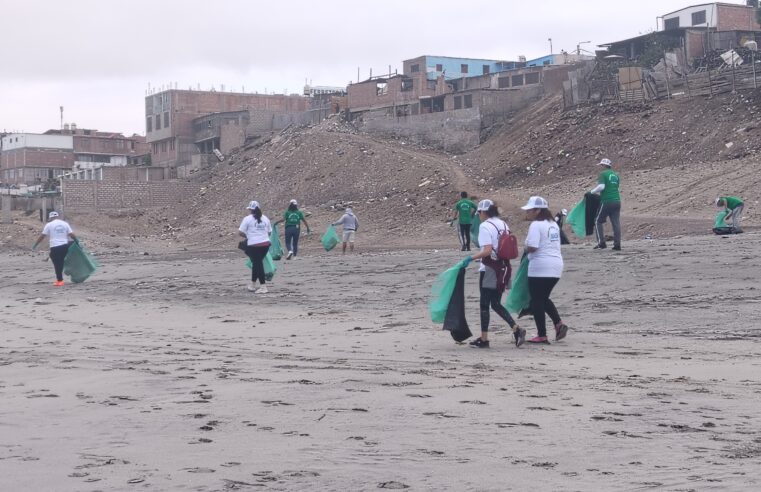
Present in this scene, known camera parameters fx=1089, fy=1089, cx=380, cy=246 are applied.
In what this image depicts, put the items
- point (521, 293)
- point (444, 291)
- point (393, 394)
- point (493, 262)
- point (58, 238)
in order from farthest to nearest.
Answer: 1. point (58, 238)
2. point (521, 293)
3. point (444, 291)
4. point (493, 262)
5. point (393, 394)

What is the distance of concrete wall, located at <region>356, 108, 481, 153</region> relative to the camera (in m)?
49.6

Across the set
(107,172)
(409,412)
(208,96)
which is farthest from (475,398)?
(208,96)

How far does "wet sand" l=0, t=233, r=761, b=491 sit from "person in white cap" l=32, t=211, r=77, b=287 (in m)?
4.26

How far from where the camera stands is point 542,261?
Answer: 11.1m

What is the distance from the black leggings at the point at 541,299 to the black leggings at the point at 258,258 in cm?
738

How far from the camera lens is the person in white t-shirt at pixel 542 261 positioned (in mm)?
11125

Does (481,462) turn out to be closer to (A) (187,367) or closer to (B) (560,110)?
(A) (187,367)

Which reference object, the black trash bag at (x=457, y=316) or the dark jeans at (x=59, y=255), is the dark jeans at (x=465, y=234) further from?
the black trash bag at (x=457, y=316)

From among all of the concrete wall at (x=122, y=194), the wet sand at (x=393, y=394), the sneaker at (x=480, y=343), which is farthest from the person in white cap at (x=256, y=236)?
the concrete wall at (x=122, y=194)

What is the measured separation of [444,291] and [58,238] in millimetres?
11672

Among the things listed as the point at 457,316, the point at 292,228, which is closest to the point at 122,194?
the point at 292,228

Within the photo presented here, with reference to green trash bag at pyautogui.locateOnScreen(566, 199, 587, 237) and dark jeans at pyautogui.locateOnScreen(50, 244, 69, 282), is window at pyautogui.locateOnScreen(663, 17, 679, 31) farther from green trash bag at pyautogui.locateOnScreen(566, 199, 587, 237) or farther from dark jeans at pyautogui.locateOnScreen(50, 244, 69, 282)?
dark jeans at pyautogui.locateOnScreen(50, 244, 69, 282)

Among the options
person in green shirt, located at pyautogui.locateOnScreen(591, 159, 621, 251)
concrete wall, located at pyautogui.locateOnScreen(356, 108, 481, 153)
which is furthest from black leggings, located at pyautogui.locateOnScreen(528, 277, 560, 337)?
concrete wall, located at pyautogui.locateOnScreen(356, 108, 481, 153)

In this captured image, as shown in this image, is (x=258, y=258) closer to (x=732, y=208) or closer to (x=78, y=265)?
(x=78, y=265)
